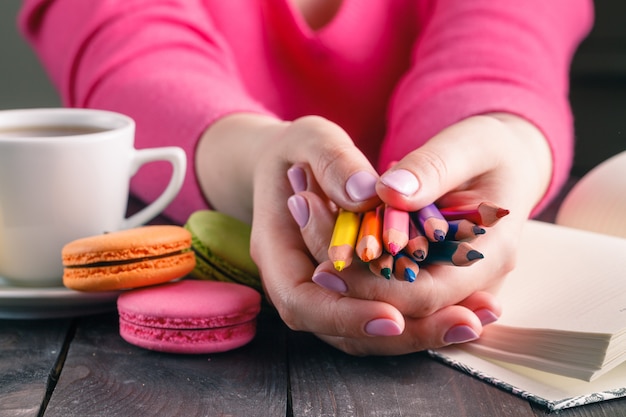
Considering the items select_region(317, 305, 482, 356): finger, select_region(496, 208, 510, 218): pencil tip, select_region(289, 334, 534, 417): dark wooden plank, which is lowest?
select_region(289, 334, 534, 417): dark wooden plank

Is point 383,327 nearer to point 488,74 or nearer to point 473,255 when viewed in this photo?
point 473,255

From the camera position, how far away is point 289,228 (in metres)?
0.55

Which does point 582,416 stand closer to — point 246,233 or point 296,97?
point 246,233

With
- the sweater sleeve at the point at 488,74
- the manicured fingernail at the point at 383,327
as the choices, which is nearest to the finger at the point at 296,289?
the manicured fingernail at the point at 383,327

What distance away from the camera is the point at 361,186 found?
48cm

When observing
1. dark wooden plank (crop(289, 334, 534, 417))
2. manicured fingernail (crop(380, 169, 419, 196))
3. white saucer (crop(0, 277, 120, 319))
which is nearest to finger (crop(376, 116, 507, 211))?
manicured fingernail (crop(380, 169, 419, 196))

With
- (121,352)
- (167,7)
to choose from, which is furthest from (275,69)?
(121,352)

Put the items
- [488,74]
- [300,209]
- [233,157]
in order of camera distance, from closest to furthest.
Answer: [300,209] → [233,157] → [488,74]

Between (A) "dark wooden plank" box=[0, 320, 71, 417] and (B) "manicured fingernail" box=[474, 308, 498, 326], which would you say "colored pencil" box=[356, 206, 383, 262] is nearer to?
(B) "manicured fingernail" box=[474, 308, 498, 326]

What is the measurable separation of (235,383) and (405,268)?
0.14m

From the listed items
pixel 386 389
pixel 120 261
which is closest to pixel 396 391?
pixel 386 389

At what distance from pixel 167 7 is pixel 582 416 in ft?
2.07

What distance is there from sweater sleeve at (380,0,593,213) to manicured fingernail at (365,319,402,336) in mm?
333

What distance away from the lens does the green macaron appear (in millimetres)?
607
